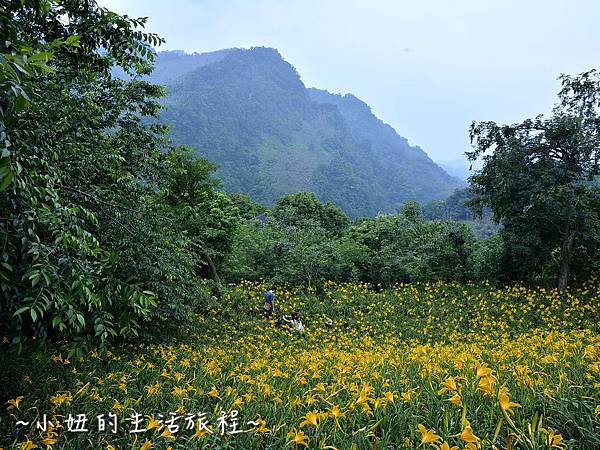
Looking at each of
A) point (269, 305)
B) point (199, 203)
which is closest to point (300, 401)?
point (269, 305)

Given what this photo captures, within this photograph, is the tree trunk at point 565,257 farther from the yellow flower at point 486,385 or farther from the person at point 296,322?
the yellow flower at point 486,385

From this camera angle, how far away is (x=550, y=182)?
11047 mm

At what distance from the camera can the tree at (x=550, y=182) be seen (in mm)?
10922

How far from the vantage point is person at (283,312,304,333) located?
9.99 m

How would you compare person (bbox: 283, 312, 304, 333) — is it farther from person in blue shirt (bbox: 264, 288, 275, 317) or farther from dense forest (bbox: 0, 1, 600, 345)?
dense forest (bbox: 0, 1, 600, 345)

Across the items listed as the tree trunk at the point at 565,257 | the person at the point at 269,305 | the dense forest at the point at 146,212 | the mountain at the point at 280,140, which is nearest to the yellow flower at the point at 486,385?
the dense forest at the point at 146,212

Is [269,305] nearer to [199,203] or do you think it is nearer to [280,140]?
[199,203]

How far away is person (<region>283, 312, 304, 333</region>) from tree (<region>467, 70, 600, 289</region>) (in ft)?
22.8

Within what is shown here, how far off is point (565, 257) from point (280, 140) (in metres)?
96.4

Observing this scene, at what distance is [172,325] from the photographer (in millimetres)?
7871

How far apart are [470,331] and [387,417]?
8.16 metres

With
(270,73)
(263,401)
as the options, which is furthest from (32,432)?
(270,73)

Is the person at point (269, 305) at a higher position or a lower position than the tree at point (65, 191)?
lower

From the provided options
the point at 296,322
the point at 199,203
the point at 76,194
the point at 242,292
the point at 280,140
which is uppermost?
the point at 280,140
